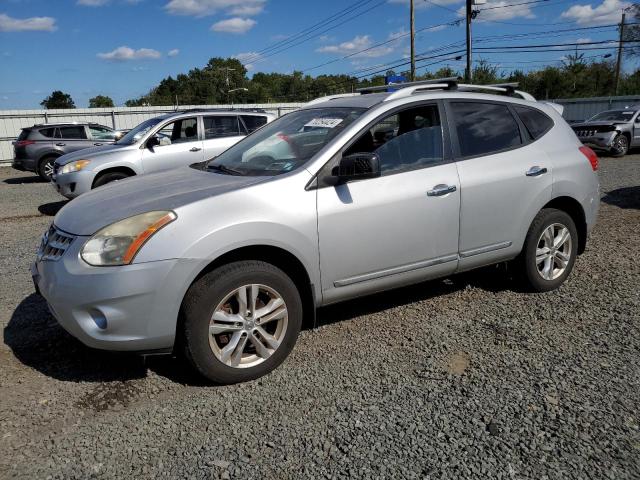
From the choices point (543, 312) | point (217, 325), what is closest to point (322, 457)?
point (217, 325)

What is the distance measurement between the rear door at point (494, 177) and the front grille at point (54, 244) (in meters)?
2.73

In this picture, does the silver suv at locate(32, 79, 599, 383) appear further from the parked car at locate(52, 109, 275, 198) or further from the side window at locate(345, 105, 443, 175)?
the parked car at locate(52, 109, 275, 198)

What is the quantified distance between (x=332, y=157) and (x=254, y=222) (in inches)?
29.7

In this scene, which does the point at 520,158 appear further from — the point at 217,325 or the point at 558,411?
the point at 217,325

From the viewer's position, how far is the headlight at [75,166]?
882 centimetres

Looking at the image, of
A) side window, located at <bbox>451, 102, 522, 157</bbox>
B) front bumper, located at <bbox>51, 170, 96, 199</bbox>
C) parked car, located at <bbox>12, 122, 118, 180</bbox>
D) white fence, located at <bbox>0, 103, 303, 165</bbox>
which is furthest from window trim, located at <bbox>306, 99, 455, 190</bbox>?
white fence, located at <bbox>0, 103, 303, 165</bbox>

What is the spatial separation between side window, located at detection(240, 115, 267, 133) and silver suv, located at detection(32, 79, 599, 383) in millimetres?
5690

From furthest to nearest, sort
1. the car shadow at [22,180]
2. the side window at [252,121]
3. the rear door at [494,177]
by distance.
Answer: the car shadow at [22,180], the side window at [252,121], the rear door at [494,177]

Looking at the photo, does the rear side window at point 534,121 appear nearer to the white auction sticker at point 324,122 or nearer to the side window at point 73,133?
the white auction sticker at point 324,122

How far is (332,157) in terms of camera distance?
358 centimetres

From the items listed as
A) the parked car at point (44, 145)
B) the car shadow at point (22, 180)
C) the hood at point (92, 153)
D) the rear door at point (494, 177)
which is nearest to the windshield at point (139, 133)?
the hood at point (92, 153)

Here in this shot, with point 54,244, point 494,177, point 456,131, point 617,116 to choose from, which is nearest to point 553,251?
point 494,177

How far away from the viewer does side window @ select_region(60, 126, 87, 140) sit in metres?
15.9

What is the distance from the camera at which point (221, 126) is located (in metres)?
9.77
